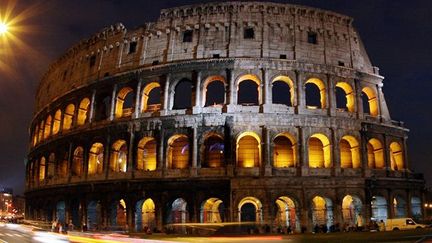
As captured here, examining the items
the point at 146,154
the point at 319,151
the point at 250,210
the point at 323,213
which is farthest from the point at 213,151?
the point at 323,213

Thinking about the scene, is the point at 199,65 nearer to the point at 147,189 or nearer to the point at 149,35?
the point at 149,35

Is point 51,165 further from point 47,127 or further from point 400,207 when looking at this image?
point 400,207

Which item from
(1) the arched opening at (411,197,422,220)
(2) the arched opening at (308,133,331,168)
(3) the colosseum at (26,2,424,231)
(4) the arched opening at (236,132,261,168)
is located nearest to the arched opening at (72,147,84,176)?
(3) the colosseum at (26,2,424,231)

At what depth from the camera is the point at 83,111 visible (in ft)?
111

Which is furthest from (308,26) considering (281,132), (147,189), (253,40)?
(147,189)

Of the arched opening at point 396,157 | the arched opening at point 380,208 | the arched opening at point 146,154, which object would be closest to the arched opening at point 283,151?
the arched opening at point 380,208

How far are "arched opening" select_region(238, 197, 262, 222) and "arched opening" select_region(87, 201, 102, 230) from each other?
10003mm

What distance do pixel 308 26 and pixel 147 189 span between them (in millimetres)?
15906

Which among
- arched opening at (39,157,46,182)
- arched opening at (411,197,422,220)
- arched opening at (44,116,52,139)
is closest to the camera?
arched opening at (411,197,422,220)

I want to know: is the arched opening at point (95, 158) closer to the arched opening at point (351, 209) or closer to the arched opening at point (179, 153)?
the arched opening at point (179, 153)

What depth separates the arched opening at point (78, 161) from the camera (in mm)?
32625

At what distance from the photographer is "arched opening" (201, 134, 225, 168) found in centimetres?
2786

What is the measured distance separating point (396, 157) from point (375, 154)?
217 cm

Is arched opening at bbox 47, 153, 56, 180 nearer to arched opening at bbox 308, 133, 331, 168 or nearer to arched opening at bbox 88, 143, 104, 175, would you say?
arched opening at bbox 88, 143, 104, 175
